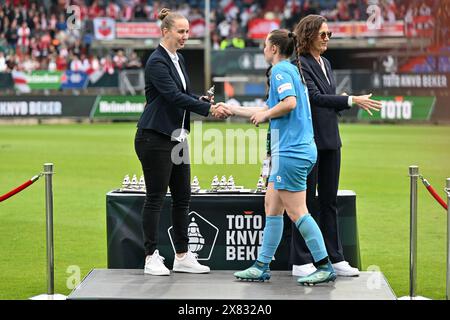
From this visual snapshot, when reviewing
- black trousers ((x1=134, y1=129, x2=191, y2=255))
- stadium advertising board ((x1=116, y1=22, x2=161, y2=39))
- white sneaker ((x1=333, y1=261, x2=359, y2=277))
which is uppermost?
stadium advertising board ((x1=116, y1=22, x2=161, y2=39))

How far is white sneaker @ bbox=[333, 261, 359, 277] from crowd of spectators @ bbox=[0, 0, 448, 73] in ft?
86.4

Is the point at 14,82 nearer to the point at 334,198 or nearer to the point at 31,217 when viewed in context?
the point at 31,217

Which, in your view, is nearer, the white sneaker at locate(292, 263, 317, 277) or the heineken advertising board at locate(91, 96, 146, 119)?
the white sneaker at locate(292, 263, 317, 277)

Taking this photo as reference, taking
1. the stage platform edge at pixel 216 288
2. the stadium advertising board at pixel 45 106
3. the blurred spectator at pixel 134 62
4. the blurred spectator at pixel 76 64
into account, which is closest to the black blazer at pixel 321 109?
the stage platform edge at pixel 216 288

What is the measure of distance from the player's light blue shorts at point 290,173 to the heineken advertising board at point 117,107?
2372 cm

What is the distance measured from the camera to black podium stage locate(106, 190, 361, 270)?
24.4ft

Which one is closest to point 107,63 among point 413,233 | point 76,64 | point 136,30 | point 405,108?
point 76,64

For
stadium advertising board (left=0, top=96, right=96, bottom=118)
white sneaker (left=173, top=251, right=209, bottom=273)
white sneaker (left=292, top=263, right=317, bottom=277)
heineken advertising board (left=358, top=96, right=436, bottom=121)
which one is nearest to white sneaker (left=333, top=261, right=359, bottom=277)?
white sneaker (left=292, top=263, right=317, bottom=277)

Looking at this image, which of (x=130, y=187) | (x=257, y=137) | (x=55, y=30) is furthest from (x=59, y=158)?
(x=55, y=30)

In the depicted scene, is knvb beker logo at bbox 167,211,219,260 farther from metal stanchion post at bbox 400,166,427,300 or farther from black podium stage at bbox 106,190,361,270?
metal stanchion post at bbox 400,166,427,300

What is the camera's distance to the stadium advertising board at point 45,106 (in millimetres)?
29234

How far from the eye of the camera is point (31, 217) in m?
11.4

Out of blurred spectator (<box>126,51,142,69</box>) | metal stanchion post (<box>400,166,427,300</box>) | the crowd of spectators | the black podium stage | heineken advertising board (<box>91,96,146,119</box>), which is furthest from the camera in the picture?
blurred spectator (<box>126,51,142,69</box>)
